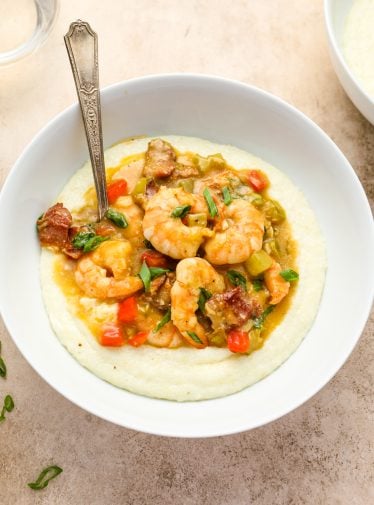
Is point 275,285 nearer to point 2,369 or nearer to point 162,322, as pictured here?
point 162,322

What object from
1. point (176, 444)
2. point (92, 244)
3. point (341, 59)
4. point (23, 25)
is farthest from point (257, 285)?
point (23, 25)

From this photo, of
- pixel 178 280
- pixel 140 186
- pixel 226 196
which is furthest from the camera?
pixel 140 186

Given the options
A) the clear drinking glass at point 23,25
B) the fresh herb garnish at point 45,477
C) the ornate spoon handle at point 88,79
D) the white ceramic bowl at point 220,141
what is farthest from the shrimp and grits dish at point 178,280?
the clear drinking glass at point 23,25

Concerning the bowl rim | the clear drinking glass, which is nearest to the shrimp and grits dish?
the bowl rim

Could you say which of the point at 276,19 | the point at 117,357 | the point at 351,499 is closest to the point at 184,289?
the point at 117,357

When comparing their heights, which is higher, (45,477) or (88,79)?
(88,79)

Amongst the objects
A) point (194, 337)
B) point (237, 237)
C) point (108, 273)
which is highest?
point (237, 237)

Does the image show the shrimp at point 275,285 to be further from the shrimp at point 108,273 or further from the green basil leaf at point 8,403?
the green basil leaf at point 8,403
